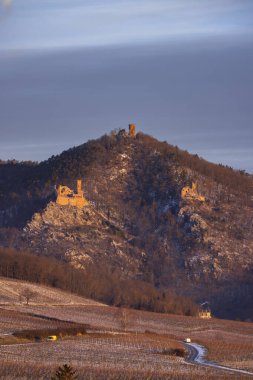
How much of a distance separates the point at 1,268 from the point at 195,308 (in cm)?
2236

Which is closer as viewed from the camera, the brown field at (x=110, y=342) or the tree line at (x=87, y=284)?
the brown field at (x=110, y=342)

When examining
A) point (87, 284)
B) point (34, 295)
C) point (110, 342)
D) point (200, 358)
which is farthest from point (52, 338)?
point (87, 284)

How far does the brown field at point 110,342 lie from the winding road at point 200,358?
0.67 metres

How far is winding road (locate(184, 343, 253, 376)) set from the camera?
Answer: 79.3 m

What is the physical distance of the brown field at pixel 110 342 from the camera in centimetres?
7306

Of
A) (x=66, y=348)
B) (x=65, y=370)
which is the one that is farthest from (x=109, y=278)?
(x=65, y=370)

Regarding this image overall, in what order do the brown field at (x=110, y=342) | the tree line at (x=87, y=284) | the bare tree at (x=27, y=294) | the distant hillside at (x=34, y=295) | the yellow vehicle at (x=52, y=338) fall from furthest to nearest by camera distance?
the tree line at (x=87, y=284) < the bare tree at (x=27, y=294) < the distant hillside at (x=34, y=295) < the yellow vehicle at (x=52, y=338) < the brown field at (x=110, y=342)

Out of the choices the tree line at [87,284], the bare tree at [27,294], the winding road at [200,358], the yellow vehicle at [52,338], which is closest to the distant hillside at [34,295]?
the bare tree at [27,294]

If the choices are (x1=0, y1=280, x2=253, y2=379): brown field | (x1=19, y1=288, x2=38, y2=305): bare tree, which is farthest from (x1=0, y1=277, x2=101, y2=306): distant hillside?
(x1=0, y1=280, x2=253, y2=379): brown field

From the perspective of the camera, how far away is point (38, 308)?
442ft

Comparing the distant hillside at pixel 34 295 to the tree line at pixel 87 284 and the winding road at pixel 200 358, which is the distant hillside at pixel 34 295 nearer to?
the tree line at pixel 87 284

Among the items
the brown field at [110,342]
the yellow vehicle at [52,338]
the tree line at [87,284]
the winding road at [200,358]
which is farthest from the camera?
the tree line at [87,284]

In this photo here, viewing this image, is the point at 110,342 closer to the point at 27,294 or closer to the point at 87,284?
the point at 27,294

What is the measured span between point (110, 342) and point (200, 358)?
8.72 meters
